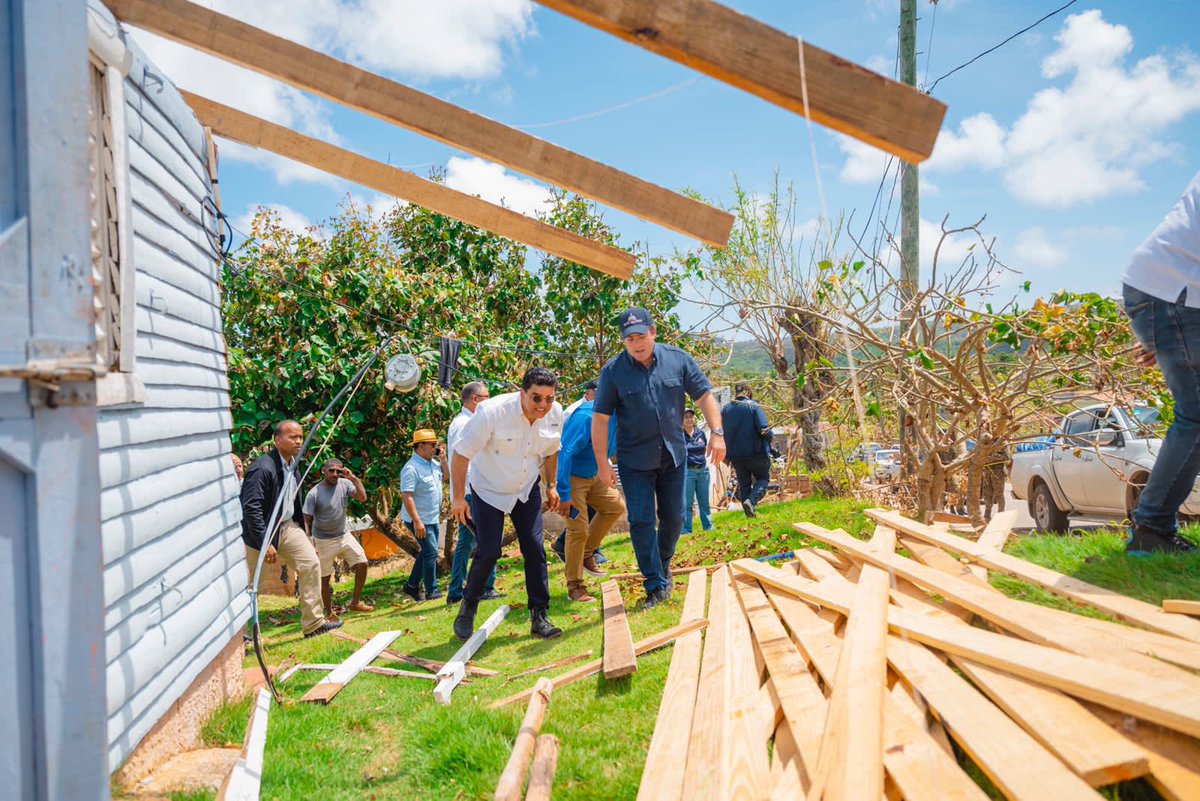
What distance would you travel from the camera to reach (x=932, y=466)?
7.01 meters

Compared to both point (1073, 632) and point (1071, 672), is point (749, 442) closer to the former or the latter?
point (1073, 632)

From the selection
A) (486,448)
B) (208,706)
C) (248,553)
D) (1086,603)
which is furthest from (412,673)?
(1086,603)

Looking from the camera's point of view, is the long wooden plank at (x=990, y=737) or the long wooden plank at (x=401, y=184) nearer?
the long wooden plank at (x=990, y=737)

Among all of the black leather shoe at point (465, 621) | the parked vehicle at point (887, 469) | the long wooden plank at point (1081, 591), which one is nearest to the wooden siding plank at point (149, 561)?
the black leather shoe at point (465, 621)

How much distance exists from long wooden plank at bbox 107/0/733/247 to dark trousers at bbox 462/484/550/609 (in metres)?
2.50

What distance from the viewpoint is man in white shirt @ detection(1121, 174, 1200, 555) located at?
11.0ft

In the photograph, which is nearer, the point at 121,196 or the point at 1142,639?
the point at 1142,639

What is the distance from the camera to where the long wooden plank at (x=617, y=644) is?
3.89 m

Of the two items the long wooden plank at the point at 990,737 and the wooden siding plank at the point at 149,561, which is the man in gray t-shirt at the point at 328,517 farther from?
the long wooden plank at the point at 990,737

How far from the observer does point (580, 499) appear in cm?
720

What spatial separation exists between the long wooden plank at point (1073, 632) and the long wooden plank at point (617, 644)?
59.3 inches

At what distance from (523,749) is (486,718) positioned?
0.74 metres

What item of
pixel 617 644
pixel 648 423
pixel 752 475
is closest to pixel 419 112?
pixel 648 423

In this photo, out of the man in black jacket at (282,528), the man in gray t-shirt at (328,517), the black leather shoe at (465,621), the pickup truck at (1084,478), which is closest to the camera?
the black leather shoe at (465,621)
